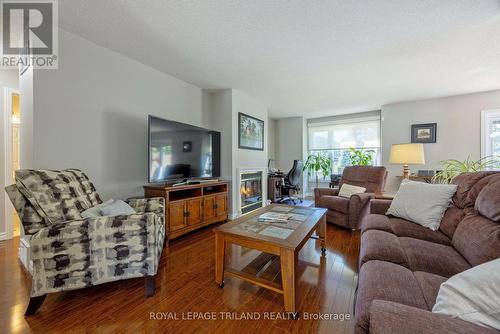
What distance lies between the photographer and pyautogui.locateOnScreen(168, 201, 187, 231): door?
2.46m

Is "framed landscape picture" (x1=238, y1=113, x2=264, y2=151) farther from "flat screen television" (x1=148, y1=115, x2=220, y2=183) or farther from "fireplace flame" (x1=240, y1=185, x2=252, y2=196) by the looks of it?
"fireplace flame" (x1=240, y1=185, x2=252, y2=196)

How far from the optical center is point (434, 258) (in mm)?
1212

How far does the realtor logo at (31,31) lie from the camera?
1755mm

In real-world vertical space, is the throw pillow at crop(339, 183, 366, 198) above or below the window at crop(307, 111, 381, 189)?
below

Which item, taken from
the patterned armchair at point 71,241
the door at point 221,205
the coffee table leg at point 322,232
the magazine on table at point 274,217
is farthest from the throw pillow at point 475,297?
the door at point 221,205

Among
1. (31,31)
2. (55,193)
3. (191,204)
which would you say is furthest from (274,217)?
(31,31)

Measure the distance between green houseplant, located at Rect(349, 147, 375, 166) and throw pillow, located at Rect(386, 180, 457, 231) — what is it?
319cm

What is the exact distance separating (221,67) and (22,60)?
2.06 meters

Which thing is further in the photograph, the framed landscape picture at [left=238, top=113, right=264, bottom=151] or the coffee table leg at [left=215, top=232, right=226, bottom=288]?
the framed landscape picture at [left=238, top=113, right=264, bottom=151]

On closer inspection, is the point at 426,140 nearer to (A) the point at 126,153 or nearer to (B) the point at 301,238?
(B) the point at 301,238

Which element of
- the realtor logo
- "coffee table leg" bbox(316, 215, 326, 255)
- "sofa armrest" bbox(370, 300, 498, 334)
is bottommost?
"coffee table leg" bbox(316, 215, 326, 255)

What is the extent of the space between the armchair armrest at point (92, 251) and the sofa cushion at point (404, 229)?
5.93ft

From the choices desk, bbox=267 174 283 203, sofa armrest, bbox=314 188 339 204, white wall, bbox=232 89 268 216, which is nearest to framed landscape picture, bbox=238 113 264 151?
white wall, bbox=232 89 268 216

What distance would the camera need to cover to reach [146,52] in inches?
96.7
